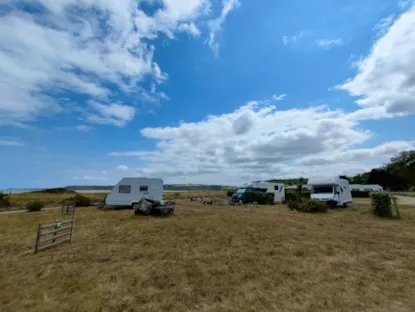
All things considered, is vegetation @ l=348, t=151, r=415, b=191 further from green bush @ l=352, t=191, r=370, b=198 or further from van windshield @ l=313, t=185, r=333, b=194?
van windshield @ l=313, t=185, r=333, b=194

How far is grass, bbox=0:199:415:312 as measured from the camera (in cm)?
403

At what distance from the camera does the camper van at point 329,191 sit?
20.1 meters

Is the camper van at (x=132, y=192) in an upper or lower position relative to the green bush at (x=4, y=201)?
upper

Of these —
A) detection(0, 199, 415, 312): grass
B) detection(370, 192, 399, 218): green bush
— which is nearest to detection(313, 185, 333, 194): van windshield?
detection(370, 192, 399, 218): green bush

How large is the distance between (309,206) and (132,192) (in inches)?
570

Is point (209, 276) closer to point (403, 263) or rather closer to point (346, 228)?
point (403, 263)

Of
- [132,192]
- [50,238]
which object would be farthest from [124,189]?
[50,238]

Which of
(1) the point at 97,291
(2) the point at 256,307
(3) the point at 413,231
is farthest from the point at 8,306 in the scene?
(3) the point at 413,231

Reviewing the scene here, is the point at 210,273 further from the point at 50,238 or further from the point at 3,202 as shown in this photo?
the point at 3,202

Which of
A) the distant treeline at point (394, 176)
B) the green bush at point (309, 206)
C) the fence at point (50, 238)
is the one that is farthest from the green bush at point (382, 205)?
the distant treeline at point (394, 176)

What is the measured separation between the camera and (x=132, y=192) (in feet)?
64.5

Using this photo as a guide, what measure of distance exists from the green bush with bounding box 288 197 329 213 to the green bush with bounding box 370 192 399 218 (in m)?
3.24

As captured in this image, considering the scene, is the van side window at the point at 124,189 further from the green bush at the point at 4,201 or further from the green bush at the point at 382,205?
the green bush at the point at 382,205

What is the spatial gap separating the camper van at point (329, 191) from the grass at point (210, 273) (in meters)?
11.2
